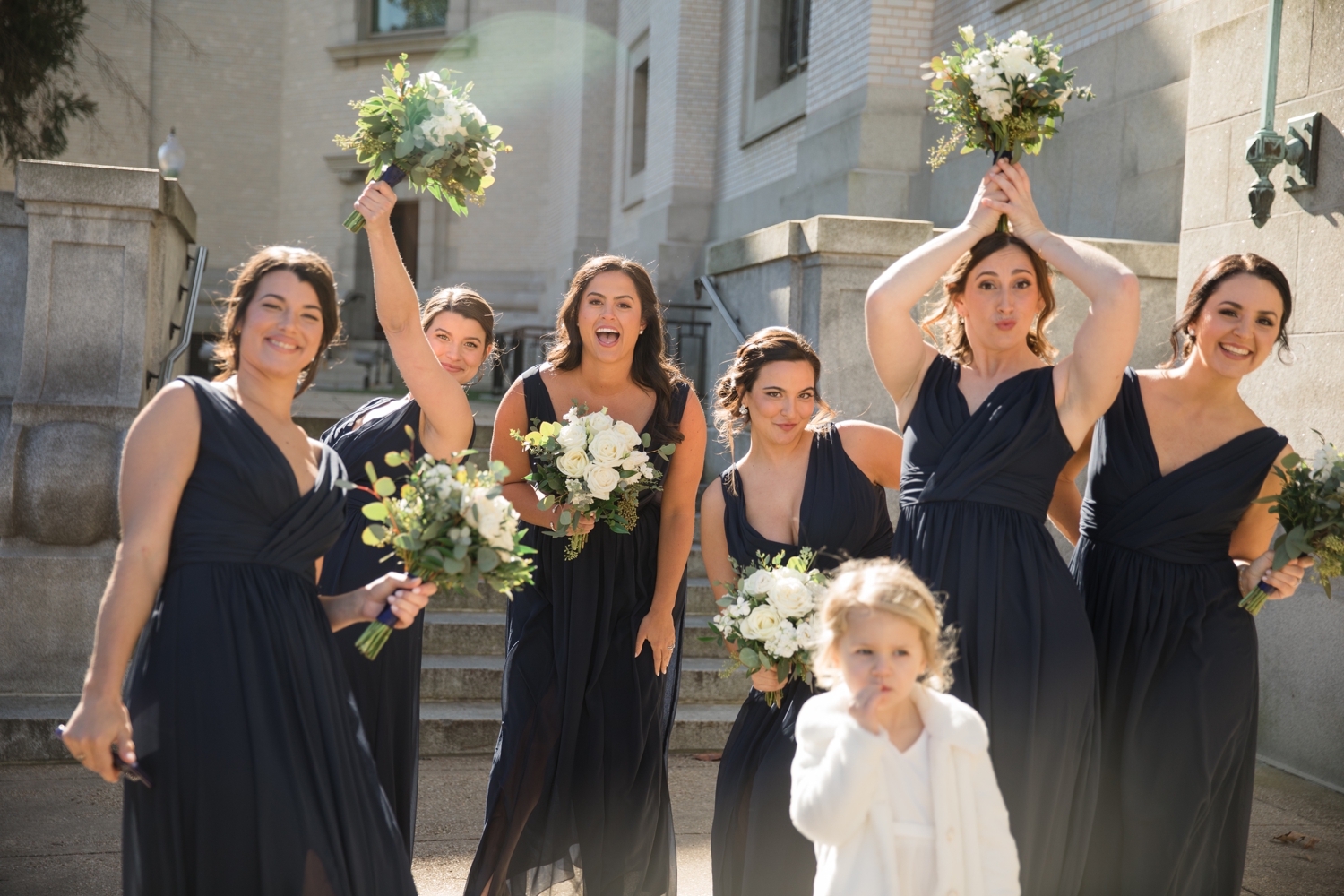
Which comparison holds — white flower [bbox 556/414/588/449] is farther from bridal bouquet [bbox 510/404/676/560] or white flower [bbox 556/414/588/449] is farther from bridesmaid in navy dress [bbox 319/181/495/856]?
bridesmaid in navy dress [bbox 319/181/495/856]

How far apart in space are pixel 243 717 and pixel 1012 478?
219 cm

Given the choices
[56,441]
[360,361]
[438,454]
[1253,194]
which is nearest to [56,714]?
[56,441]

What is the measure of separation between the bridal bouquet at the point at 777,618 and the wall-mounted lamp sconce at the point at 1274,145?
4.07 meters

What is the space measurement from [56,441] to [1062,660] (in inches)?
216

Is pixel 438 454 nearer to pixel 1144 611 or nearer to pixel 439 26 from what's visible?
pixel 1144 611

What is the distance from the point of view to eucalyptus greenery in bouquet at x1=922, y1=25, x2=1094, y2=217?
139 inches

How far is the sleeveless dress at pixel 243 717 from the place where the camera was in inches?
105

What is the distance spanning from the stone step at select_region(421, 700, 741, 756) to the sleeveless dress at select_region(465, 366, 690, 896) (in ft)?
7.08

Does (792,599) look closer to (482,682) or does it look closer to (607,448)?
(607,448)

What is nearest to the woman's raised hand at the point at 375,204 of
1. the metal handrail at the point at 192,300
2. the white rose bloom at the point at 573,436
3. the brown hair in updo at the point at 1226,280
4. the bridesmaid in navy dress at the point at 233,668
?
the bridesmaid in navy dress at the point at 233,668

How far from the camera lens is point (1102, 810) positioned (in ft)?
12.1

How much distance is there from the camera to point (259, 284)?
9.88 ft

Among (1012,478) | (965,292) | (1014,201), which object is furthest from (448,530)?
(1014,201)

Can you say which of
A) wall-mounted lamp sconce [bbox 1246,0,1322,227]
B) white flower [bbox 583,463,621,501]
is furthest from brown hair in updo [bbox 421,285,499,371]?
wall-mounted lamp sconce [bbox 1246,0,1322,227]
